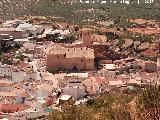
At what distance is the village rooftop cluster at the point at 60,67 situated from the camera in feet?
112

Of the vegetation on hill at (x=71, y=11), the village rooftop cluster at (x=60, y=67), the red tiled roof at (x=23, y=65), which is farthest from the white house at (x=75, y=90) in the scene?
the vegetation on hill at (x=71, y=11)

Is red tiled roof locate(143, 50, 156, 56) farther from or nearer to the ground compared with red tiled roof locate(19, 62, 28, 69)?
nearer to the ground

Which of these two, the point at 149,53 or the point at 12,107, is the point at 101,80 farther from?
the point at 149,53

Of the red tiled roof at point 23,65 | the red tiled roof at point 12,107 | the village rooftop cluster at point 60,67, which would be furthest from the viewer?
the red tiled roof at point 23,65

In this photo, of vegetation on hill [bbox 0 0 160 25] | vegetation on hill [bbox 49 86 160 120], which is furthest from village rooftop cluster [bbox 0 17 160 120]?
vegetation on hill [bbox 0 0 160 25]

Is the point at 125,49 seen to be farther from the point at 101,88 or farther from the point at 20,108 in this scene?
the point at 20,108

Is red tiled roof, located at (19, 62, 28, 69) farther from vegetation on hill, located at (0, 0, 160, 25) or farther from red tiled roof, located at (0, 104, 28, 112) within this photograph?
vegetation on hill, located at (0, 0, 160, 25)

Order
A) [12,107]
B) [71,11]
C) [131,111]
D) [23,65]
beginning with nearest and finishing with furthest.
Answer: [131,111] → [12,107] → [23,65] → [71,11]

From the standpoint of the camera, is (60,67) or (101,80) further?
(60,67)

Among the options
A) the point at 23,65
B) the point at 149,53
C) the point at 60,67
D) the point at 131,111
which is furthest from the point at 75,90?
the point at 149,53

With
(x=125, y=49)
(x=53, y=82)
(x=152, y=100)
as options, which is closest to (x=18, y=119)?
(x=53, y=82)

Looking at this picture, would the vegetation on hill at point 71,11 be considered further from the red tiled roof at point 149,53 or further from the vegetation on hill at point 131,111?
the vegetation on hill at point 131,111

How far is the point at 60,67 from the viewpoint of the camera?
42281mm

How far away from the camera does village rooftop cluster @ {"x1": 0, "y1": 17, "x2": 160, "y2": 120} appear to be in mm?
34281
